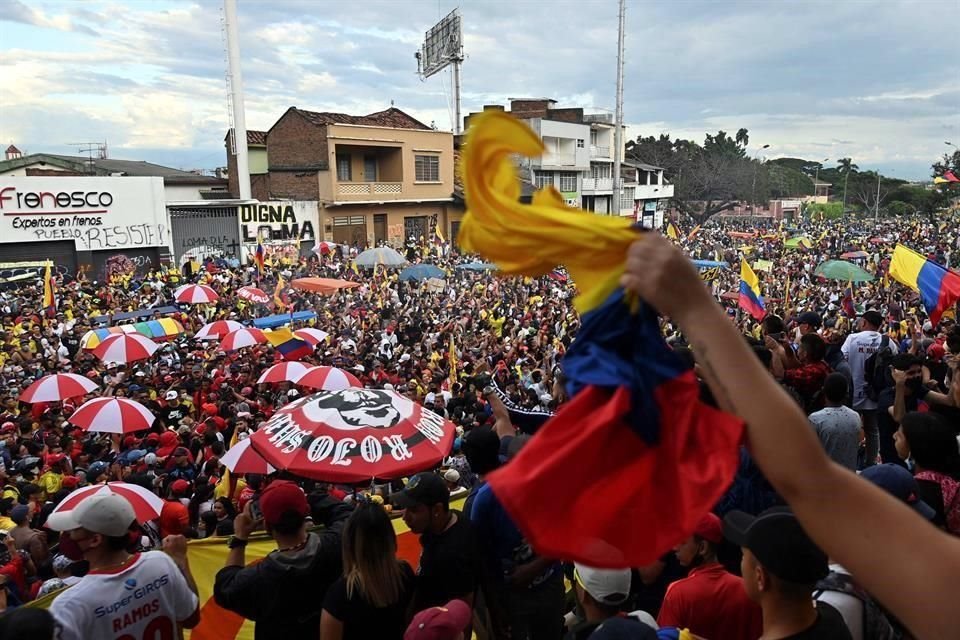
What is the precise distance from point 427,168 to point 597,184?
17316mm

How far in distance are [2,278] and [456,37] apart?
99.1ft

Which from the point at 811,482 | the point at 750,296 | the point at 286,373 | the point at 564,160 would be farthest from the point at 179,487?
the point at 564,160

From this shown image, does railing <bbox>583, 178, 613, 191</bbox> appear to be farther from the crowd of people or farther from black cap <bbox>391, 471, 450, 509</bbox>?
black cap <bbox>391, 471, 450, 509</bbox>

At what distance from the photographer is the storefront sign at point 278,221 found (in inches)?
1125

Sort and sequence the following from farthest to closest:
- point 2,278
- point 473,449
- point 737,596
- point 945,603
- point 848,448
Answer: point 2,278, point 848,448, point 473,449, point 737,596, point 945,603

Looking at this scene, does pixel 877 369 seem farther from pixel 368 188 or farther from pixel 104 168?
pixel 104 168

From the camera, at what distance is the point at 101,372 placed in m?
11.6

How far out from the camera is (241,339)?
35.1 ft

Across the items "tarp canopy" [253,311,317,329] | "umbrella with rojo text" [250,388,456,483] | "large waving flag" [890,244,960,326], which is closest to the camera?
"umbrella with rojo text" [250,388,456,483]

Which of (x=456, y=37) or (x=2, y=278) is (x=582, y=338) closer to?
(x=2, y=278)

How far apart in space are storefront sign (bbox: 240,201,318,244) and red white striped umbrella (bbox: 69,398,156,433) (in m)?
22.7

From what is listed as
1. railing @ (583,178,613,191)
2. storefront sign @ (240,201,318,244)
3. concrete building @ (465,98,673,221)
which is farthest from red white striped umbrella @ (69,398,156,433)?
railing @ (583,178,613,191)

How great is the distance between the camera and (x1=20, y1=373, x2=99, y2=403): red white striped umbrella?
791cm

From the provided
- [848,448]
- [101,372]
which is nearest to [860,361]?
[848,448]
